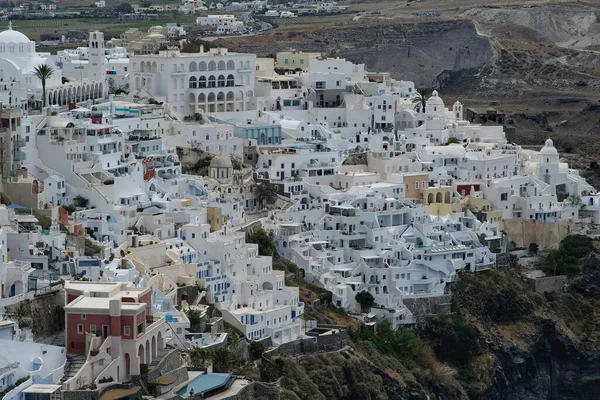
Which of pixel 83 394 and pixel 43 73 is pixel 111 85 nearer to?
pixel 43 73

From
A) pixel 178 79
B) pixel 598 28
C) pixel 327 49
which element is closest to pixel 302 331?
pixel 178 79

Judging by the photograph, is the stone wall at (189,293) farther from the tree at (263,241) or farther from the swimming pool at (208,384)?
the tree at (263,241)

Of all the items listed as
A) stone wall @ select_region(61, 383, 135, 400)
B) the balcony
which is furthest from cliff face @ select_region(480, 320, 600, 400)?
stone wall @ select_region(61, 383, 135, 400)

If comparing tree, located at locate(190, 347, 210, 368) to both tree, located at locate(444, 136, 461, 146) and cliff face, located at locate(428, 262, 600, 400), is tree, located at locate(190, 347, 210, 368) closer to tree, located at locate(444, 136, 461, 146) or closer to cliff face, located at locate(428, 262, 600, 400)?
cliff face, located at locate(428, 262, 600, 400)

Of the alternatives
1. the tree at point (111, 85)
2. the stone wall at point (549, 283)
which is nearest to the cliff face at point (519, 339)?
the stone wall at point (549, 283)

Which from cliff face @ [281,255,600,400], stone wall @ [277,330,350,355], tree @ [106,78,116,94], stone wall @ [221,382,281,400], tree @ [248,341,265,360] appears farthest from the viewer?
tree @ [106,78,116,94]

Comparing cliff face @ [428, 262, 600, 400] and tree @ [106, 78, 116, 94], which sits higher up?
tree @ [106, 78, 116, 94]

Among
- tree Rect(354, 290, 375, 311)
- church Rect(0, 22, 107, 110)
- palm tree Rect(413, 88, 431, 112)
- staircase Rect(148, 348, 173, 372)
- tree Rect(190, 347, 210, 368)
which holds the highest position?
church Rect(0, 22, 107, 110)
